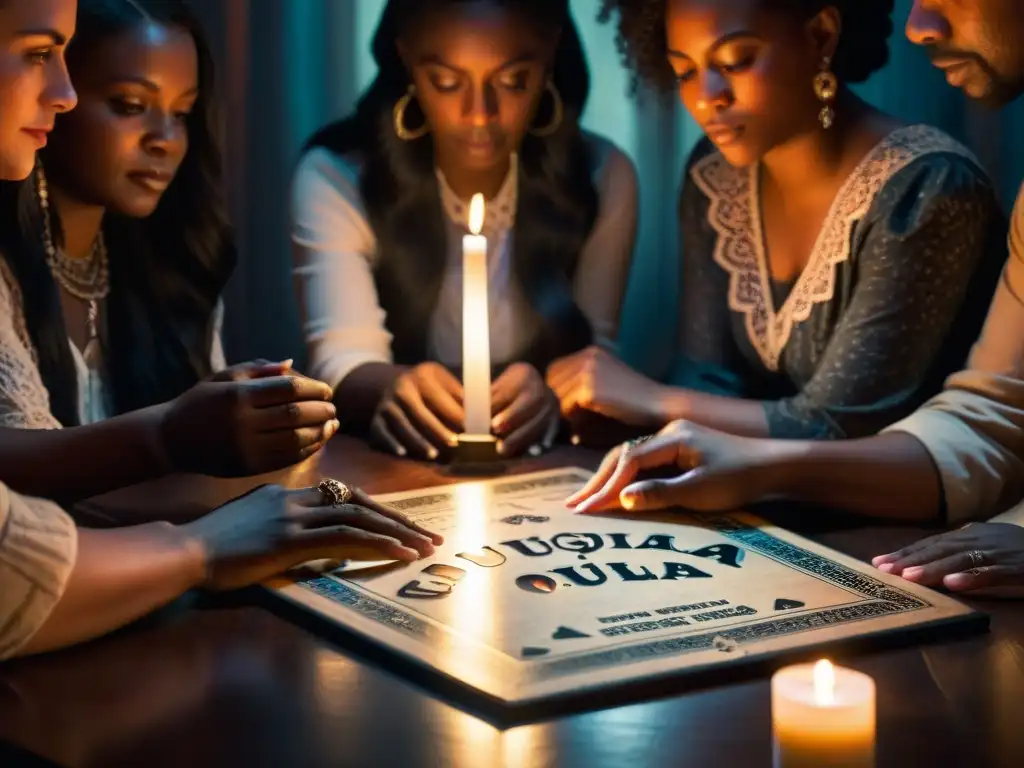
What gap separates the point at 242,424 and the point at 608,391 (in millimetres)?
546

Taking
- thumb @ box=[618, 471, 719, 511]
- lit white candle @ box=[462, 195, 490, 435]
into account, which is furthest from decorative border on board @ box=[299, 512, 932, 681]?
lit white candle @ box=[462, 195, 490, 435]

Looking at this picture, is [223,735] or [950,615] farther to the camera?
[950,615]

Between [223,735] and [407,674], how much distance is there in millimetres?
150

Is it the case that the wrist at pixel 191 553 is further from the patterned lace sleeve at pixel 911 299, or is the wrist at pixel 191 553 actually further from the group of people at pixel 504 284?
the patterned lace sleeve at pixel 911 299

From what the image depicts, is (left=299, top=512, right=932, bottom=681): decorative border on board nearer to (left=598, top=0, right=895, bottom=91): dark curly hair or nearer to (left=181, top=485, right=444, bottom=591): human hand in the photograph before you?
(left=181, top=485, right=444, bottom=591): human hand

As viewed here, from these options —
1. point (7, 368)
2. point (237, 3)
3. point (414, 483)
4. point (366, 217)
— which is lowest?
point (414, 483)

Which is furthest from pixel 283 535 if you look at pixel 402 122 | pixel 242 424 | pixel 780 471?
pixel 402 122

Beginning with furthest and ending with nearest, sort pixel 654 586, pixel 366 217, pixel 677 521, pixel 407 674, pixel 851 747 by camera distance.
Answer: pixel 366 217
pixel 677 521
pixel 654 586
pixel 407 674
pixel 851 747

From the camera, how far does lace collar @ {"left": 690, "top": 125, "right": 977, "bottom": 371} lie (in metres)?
1.68

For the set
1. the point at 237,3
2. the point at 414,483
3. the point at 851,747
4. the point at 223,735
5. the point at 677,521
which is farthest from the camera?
the point at 237,3

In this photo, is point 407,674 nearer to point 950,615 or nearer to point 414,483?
point 950,615

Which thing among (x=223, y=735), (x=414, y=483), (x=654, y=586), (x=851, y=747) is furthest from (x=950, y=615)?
(x=414, y=483)

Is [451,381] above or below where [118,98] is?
below

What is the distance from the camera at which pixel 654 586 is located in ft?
3.73
